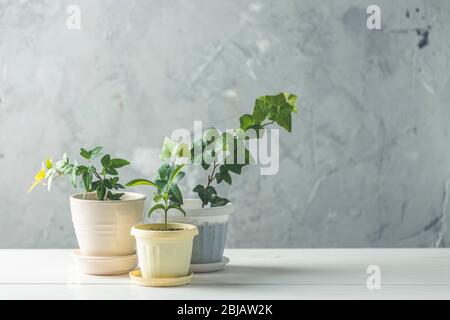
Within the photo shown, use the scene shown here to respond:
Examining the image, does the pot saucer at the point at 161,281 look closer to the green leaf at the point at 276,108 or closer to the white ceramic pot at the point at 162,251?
the white ceramic pot at the point at 162,251

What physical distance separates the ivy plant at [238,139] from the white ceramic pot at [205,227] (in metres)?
0.04

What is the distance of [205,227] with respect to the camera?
1.33 metres

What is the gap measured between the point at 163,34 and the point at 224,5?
0.16m

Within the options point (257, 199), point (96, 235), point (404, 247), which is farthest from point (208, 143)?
point (404, 247)

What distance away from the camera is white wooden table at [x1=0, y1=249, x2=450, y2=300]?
1156mm

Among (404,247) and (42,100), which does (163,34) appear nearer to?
(42,100)

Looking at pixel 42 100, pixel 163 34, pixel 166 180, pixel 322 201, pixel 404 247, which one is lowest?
pixel 404 247

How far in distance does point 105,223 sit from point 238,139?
30cm

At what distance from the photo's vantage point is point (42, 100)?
1649 mm

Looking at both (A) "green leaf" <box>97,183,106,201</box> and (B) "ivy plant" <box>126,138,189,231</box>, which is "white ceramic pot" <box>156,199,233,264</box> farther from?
(A) "green leaf" <box>97,183,106,201</box>

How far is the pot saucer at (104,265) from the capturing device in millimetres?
1289

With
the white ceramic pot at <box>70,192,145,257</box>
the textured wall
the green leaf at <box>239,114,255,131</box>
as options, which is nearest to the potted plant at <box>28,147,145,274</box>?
the white ceramic pot at <box>70,192,145,257</box>

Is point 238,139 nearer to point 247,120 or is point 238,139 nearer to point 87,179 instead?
point 247,120

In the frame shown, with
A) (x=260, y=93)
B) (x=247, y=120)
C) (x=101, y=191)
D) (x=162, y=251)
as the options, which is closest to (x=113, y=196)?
(x=101, y=191)
